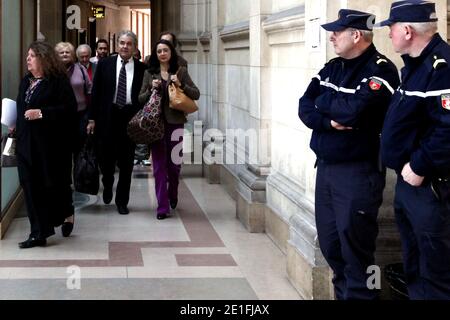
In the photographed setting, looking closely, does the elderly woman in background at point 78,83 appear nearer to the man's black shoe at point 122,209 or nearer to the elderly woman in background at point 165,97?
the man's black shoe at point 122,209

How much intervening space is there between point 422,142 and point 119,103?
18.1 feet

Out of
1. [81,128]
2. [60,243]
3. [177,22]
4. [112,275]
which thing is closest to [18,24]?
[81,128]

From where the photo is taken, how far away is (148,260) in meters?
7.31

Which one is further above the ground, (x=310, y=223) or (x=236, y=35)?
(x=236, y=35)

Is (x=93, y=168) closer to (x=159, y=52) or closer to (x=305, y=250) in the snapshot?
(x=159, y=52)

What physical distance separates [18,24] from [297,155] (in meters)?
4.02

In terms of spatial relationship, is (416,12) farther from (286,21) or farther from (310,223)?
(286,21)

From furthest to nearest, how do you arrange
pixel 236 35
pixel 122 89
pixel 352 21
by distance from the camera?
pixel 236 35 → pixel 122 89 → pixel 352 21

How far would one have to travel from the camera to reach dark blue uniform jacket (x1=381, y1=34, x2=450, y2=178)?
427cm

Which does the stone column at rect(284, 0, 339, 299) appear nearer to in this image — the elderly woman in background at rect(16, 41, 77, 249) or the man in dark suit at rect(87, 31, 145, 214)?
the elderly woman in background at rect(16, 41, 77, 249)

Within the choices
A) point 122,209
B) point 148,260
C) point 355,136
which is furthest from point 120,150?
point 355,136

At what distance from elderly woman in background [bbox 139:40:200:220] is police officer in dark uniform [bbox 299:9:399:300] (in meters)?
4.01

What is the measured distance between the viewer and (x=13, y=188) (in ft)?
31.2

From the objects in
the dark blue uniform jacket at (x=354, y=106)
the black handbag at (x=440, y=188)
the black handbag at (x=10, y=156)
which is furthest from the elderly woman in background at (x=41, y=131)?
the black handbag at (x=440, y=188)
